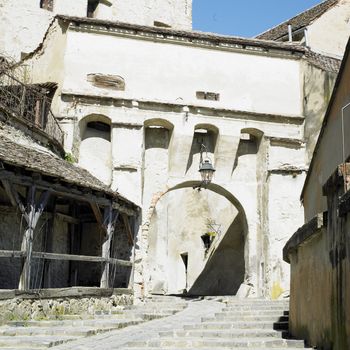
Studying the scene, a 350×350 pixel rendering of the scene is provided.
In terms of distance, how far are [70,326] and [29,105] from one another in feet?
22.2

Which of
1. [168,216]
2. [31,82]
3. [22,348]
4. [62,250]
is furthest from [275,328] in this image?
[168,216]

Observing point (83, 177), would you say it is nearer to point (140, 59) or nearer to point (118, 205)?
point (118, 205)

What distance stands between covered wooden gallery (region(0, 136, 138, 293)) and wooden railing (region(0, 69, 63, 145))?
1.21 meters

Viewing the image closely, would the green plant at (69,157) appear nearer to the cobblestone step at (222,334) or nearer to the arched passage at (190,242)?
the arched passage at (190,242)

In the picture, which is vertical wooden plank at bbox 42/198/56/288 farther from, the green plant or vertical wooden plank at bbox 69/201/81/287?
the green plant

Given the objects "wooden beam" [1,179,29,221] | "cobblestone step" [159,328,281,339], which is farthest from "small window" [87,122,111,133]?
"cobblestone step" [159,328,281,339]

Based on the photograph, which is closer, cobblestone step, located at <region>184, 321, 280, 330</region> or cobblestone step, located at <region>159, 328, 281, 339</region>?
cobblestone step, located at <region>159, 328, 281, 339</region>

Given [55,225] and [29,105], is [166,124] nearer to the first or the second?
[29,105]

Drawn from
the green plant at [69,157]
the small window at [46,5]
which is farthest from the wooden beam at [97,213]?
the small window at [46,5]

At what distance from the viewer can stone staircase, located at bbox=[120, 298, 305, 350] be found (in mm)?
7406

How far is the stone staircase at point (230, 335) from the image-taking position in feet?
24.3

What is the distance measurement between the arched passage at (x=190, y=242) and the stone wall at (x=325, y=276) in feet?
47.0

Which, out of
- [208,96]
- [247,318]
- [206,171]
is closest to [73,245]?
[206,171]

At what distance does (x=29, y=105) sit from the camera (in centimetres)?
1470
